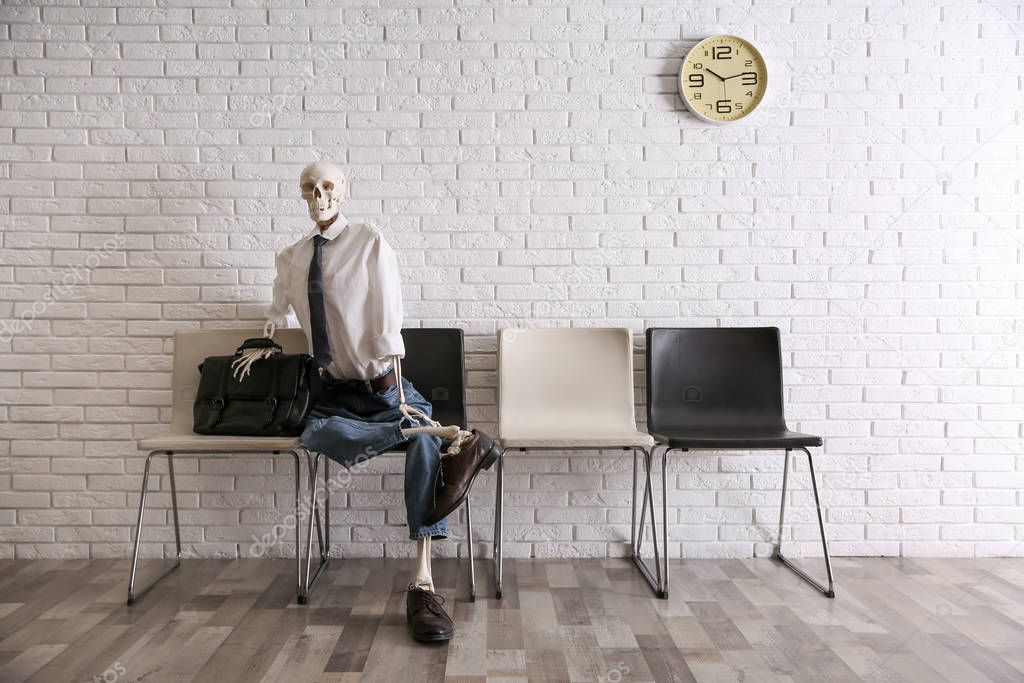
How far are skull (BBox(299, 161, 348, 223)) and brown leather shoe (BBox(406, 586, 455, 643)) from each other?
1335 mm

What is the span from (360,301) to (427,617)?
107 centimetres

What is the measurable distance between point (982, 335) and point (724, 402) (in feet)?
3.78

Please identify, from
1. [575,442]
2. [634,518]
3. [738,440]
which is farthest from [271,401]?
[738,440]

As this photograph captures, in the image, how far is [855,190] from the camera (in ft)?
9.68

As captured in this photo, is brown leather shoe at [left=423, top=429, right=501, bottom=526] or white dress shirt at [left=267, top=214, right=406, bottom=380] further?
white dress shirt at [left=267, top=214, right=406, bottom=380]

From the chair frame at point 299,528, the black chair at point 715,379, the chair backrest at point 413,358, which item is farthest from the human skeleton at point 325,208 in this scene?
the black chair at point 715,379

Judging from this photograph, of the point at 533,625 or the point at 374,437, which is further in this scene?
the point at 374,437

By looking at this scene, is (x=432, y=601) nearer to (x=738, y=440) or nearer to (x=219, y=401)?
(x=219, y=401)

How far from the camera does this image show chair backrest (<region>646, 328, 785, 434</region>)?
2.81m

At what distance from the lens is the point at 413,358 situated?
280cm

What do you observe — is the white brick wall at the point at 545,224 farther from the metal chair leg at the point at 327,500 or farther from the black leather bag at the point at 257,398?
the black leather bag at the point at 257,398

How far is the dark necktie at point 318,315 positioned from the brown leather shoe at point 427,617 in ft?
2.78

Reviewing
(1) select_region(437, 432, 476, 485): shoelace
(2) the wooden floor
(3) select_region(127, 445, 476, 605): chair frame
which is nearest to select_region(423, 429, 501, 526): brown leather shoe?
(1) select_region(437, 432, 476, 485): shoelace

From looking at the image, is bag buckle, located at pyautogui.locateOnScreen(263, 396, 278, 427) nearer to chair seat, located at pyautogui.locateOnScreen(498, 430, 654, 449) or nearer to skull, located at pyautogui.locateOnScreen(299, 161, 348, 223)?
skull, located at pyautogui.locateOnScreen(299, 161, 348, 223)
